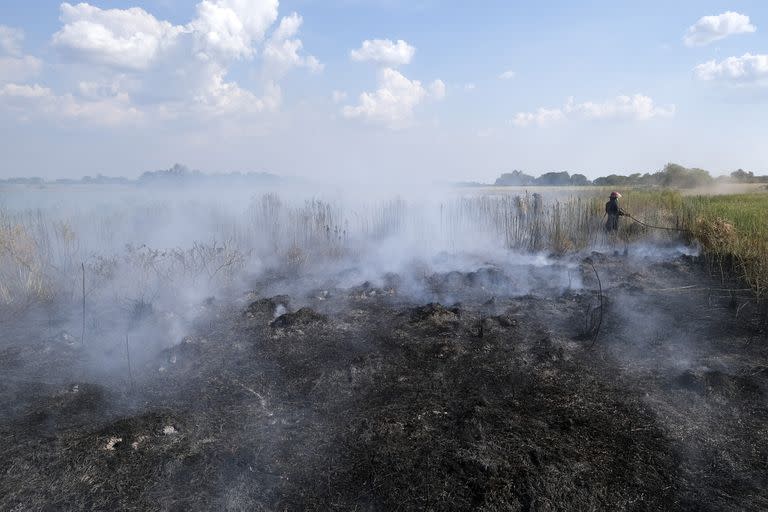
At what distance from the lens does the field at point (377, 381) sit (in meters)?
2.86

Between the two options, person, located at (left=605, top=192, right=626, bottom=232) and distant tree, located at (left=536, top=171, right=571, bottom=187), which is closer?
person, located at (left=605, top=192, right=626, bottom=232)

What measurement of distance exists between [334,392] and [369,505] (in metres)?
1.46

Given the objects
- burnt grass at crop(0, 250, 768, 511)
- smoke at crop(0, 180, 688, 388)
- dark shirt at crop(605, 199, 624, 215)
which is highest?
dark shirt at crop(605, 199, 624, 215)

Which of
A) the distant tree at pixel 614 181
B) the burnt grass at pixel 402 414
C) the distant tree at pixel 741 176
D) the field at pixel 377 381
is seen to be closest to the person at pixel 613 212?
the field at pixel 377 381

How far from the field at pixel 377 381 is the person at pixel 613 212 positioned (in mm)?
1708

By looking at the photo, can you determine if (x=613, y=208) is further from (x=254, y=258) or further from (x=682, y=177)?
(x=682, y=177)

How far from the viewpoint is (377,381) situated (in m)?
4.27

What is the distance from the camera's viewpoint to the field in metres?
2.86

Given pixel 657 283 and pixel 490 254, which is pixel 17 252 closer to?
pixel 490 254

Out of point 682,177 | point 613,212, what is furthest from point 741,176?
point 613,212

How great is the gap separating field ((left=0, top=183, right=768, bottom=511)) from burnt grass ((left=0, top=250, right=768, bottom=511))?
20 millimetres

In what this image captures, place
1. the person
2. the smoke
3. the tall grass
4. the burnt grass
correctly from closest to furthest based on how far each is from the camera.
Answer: the burnt grass < the smoke < the tall grass < the person

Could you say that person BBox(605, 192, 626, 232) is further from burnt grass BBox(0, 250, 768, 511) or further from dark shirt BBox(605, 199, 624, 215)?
burnt grass BBox(0, 250, 768, 511)

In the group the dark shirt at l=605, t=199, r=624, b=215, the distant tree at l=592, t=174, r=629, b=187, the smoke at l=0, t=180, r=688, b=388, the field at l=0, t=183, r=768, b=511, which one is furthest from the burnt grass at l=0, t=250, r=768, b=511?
the distant tree at l=592, t=174, r=629, b=187
